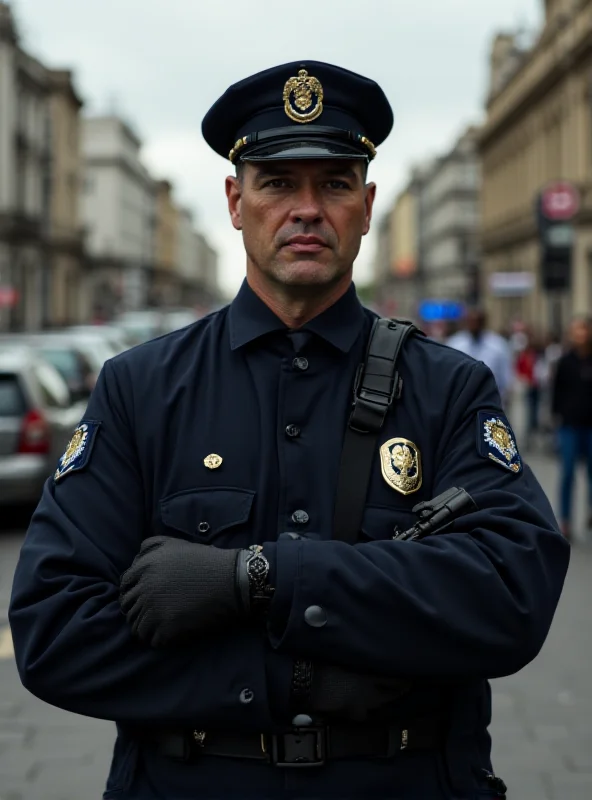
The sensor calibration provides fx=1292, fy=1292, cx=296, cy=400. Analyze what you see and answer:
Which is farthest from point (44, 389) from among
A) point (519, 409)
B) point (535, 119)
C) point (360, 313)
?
point (535, 119)

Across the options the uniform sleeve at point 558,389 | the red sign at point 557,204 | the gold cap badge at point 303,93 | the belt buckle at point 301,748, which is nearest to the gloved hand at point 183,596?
the belt buckle at point 301,748

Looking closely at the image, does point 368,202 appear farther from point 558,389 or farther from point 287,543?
point 558,389

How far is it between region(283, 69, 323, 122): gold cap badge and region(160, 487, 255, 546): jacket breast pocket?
0.75m

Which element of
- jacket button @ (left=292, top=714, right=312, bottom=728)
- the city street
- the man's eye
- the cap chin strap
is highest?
the cap chin strap

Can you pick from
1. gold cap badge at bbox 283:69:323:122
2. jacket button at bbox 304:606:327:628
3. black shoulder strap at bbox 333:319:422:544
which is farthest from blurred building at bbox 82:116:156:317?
jacket button at bbox 304:606:327:628

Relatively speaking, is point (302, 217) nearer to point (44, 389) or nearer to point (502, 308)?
point (44, 389)

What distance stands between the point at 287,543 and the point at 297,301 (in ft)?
1.77

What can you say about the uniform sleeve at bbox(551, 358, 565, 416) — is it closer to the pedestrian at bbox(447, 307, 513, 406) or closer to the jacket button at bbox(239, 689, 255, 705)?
the pedestrian at bbox(447, 307, 513, 406)

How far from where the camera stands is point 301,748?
7.22ft

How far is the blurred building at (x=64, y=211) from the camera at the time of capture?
240ft

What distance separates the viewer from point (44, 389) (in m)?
12.9

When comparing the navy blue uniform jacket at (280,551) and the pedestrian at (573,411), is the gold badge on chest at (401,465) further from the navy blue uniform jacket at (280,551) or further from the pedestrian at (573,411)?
the pedestrian at (573,411)

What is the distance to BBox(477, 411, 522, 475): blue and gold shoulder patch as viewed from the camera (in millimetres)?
2326

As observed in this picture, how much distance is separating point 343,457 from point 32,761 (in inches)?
138
